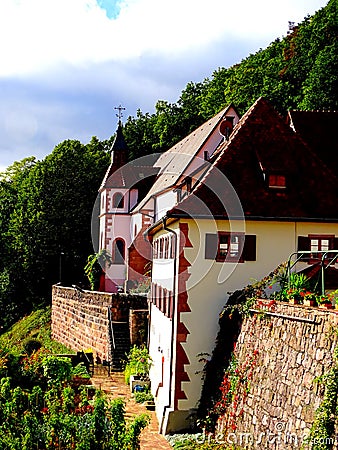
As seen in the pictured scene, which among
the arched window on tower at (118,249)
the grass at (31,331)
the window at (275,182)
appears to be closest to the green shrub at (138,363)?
the window at (275,182)

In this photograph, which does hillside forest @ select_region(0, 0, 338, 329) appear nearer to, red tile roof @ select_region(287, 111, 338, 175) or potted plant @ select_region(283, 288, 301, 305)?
red tile roof @ select_region(287, 111, 338, 175)

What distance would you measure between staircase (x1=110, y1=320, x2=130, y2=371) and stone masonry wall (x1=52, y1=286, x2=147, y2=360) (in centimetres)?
42

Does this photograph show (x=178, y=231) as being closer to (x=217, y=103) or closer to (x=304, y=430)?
(x=304, y=430)

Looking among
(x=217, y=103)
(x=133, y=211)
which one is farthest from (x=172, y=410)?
(x=217, y=103)

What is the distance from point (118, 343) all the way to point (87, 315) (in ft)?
15.7

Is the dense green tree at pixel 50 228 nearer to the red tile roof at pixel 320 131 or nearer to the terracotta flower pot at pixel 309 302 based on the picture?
the red tile roof at pixel 320 131

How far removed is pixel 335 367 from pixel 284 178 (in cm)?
899

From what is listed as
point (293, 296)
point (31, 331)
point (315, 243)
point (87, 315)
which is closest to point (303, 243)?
point (315, 243)

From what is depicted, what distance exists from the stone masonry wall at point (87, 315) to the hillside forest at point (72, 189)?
319 inches

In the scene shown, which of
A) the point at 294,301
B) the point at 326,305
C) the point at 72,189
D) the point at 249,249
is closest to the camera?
the point at 326,305

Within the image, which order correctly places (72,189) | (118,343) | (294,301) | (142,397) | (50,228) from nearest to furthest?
(294,301), (142,397), (118,343), (50,228), (72,189)

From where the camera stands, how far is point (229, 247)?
16484 mm

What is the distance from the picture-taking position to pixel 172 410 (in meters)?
16.0

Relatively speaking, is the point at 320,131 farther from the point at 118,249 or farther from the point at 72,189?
the point at 72,189
